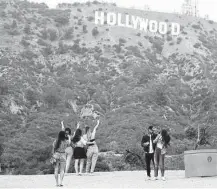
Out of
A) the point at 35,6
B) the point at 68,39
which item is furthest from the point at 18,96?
the point at 35,6

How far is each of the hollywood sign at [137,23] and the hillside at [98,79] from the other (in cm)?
181

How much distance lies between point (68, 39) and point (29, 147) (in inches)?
1495

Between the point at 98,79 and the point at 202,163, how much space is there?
47.1 meters

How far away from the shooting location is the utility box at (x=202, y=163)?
16328mm

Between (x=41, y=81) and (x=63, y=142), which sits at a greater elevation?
(x=41, y=81)

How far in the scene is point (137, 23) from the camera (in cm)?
8538

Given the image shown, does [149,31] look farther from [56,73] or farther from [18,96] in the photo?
[18,96]

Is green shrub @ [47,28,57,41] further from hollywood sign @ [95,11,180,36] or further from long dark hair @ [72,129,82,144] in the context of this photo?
long dark hair @ [72,129,82,144]

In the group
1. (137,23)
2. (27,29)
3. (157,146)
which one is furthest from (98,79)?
(157,146)

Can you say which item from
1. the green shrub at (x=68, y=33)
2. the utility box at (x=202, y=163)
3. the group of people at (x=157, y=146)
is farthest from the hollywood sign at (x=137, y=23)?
the group of people at (x=157, y=146)

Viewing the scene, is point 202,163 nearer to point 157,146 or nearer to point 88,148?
point 157,146

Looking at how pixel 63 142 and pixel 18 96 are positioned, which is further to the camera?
pixel 18 96

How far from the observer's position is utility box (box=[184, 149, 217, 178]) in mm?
16328

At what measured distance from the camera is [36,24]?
7581 centimetres
